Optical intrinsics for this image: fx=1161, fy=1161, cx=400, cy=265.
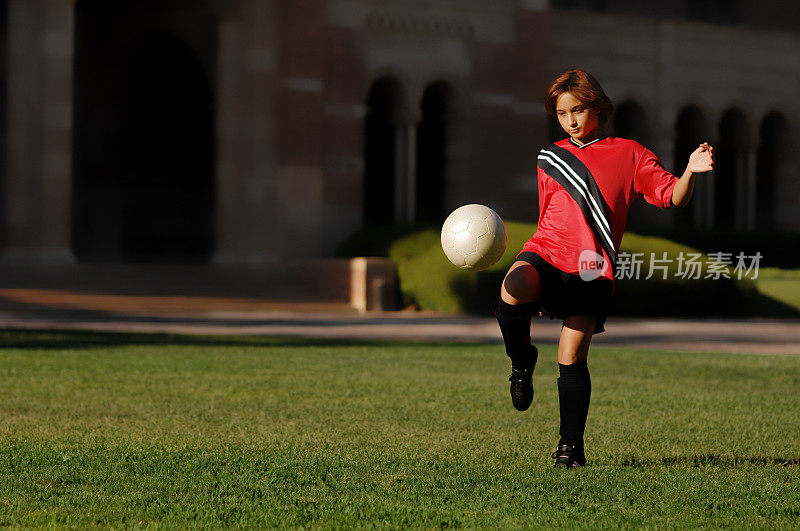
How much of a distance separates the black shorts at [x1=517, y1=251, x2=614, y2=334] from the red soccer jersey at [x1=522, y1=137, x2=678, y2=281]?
1.7 inches

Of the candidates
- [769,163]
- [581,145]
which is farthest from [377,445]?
[769,163]

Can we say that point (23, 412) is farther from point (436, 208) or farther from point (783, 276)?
point (436, 208)

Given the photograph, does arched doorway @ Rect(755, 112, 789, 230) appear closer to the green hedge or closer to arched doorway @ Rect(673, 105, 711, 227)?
arched doorway @ Rect(673, 105, 711, 227)

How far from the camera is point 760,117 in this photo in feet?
115

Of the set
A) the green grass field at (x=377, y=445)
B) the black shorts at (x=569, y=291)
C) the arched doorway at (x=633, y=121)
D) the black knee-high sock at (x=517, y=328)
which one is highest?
the arched doorway at (x=633, y=121)

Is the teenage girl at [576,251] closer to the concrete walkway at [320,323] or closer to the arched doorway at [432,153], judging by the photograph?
the concrete walkway at [320,323]

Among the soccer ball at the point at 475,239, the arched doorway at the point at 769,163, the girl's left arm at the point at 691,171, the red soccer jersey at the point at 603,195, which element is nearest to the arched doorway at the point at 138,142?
the arched doorway at the point at 769,163

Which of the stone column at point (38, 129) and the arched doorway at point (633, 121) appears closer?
the stone column at point (38, 129)

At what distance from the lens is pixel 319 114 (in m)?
27.0

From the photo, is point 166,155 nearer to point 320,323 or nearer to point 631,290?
point 320,323

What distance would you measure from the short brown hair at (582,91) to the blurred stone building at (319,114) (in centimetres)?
1820

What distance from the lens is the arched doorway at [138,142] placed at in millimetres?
29016

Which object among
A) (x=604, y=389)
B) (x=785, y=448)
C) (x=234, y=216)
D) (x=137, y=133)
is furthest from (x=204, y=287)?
(x=785, y=448)

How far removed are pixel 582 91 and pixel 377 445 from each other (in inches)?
98.5
